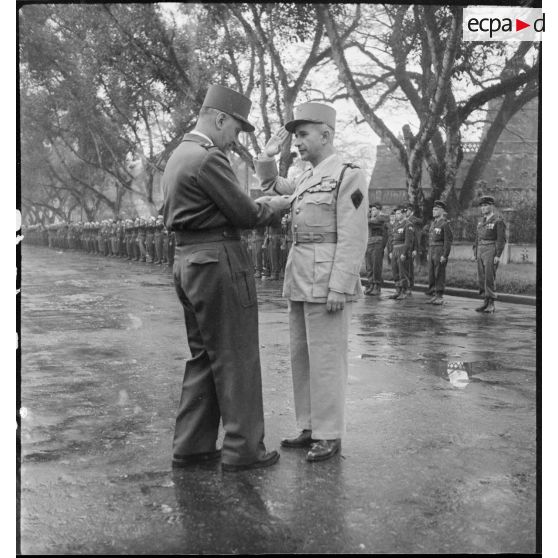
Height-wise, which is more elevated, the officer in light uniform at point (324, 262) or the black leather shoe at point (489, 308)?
the officer in light uniform at point (324, 262)

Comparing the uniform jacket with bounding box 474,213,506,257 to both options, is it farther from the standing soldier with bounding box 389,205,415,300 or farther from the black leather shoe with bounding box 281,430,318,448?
the black leather shoe with bounding box 281,430,318,448

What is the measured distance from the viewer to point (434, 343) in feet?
26.3

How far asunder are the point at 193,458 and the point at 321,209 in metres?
1.50

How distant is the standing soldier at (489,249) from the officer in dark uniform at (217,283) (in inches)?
323

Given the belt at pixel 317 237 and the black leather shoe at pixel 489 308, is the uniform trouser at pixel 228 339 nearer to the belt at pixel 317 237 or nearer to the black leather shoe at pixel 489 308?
the belt at pixel 317 237

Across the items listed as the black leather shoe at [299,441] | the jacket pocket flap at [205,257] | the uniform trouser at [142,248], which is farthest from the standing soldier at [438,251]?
the uniform trouser at [142,248]

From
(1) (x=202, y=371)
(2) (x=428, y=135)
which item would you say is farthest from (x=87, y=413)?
(2) (x=428, y=135)

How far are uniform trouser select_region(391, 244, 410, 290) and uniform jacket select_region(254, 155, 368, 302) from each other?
9.66 meters

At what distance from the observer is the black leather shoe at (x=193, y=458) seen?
3.79 m

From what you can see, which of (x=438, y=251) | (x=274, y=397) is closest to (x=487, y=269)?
(x=438, y=251)

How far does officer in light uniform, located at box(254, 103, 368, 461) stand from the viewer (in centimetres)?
392

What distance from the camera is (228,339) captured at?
12.0ft

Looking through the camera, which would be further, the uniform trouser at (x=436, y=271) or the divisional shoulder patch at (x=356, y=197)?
the uniform trouser at (x=436, y=271)

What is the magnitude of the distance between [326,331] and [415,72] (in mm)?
17533
